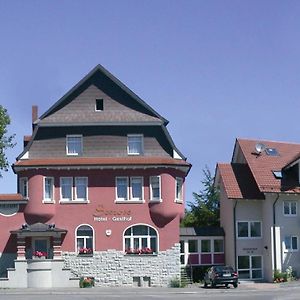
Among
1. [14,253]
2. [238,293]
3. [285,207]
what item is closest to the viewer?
[238,293]

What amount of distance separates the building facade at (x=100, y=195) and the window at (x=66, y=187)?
0.23 feet

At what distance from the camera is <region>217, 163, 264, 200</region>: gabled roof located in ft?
177

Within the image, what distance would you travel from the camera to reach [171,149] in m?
52.5

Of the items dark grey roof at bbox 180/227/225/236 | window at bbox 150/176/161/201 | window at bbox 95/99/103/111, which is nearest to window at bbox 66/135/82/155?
window at bbox 95/99/103/111

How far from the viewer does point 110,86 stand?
53.2 metres

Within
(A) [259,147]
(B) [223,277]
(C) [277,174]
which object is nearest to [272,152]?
(A) [259,147]

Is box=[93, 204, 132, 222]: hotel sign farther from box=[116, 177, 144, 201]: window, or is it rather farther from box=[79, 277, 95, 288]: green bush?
box=[79, 277, 95, 288]: green bush

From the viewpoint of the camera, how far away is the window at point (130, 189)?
5141cm

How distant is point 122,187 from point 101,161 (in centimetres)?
236

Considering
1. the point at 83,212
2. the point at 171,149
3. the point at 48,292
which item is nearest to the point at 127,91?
the point at 171,149

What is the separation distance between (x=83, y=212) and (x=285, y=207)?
47.9ft

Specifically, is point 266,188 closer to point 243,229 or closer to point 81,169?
point 243,229

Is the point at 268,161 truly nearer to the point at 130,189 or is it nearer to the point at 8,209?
the point at 130,189

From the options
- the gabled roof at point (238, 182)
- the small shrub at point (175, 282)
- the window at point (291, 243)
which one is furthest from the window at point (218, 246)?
the small shrub at point (175, 282)
